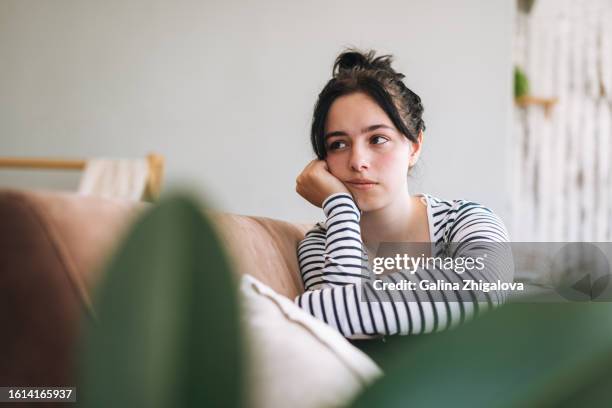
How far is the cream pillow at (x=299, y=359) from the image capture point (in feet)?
1.34

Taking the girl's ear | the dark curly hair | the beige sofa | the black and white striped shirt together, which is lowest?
the black and white striped shirt

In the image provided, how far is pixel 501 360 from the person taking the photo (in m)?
0.12

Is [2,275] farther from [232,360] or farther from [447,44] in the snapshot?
[447,44]

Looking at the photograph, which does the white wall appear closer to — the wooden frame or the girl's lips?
the wooden frame

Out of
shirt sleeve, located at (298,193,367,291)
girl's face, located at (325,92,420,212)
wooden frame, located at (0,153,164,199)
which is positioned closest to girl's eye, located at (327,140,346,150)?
girl's face, located at (325,92,420,212)

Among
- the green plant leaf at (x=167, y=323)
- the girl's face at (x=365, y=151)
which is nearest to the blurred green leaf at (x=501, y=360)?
the green plant leaf at (x=167, y=323)

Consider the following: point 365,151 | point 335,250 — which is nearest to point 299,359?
point 335,250

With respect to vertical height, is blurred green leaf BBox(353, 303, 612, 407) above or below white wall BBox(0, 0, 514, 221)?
below

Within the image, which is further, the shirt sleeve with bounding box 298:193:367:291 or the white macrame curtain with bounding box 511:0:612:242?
the white macrame curtain with bounding box 511:0:612:242

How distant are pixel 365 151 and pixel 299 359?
624mm

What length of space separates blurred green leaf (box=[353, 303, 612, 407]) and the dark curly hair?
93 centimetres

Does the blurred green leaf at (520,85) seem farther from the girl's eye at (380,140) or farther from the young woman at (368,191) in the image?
the girl's eye at (380,140)

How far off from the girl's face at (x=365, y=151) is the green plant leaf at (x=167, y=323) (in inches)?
35.4

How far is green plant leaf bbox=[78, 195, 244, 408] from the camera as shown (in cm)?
13
